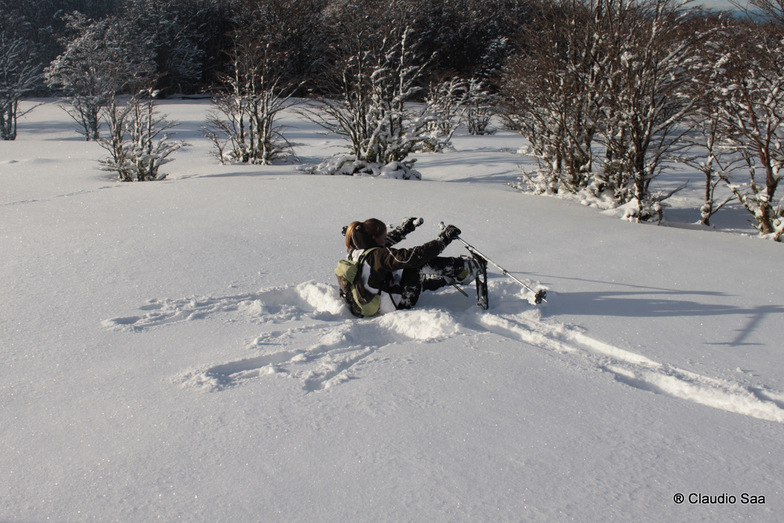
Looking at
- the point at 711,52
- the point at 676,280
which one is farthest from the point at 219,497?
the point at 711,52

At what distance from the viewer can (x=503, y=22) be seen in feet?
106

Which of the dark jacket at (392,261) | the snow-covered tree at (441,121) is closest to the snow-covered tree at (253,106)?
the snow-covered tree at (441,121)

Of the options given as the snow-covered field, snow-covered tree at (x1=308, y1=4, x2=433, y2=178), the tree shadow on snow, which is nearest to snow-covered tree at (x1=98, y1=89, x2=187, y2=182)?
snow-covered tree at (x1=308, y1=4, x2=433, y2=178)

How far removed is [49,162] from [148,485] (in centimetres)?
1189

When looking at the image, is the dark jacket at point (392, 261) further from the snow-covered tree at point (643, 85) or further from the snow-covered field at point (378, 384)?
the snow-covered tree at point (643, 85)

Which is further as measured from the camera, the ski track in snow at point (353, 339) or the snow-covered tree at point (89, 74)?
the snow-covered tree at point (89, 74)

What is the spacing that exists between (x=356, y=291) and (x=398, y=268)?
0.30m

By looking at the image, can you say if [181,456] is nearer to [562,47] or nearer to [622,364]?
[622,364]

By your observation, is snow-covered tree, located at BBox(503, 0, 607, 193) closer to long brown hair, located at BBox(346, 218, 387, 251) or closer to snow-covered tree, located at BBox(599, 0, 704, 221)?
snow-covered tree, located at BBox(599, 0, 704, 221)

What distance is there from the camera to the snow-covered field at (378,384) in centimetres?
179

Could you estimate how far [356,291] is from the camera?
343 centimetres

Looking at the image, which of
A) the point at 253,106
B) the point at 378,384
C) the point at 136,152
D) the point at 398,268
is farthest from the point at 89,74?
the point at 378,384

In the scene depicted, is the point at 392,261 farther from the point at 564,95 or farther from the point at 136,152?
the point at 136,152

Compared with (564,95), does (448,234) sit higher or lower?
lower
